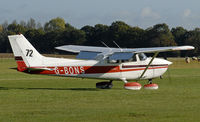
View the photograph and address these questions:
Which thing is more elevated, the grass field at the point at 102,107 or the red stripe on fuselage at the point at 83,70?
the red stripe on fuselage at the point at 83,70

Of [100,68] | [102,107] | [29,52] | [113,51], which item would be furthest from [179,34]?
[102,107]

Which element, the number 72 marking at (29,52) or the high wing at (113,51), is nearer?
the high wing at (113,51)

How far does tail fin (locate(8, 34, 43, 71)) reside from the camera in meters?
18.2

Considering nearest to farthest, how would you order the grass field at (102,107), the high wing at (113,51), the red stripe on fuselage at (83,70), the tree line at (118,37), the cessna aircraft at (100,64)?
the grass field at (102,107), the high wing at (113,51), the cessna aircraft at (100,64), the red stripe on fuselage at (83,70), the tree line at (118,37)

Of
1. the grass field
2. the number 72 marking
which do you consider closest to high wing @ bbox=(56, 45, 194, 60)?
the grass field

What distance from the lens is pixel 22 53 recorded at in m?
18.3

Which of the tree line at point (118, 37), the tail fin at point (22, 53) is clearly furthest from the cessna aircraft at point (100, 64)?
the tree line at point (118, 37)

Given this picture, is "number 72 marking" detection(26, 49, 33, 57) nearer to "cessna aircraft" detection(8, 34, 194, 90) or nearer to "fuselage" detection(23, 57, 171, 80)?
"cessna aircraft" detection(8, 34, 194, 90)

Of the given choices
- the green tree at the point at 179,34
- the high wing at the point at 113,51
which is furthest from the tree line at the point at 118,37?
the high wing at the point at 113,51

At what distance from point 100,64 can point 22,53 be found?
3240 millimetres

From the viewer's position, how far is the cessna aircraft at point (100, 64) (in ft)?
60.0

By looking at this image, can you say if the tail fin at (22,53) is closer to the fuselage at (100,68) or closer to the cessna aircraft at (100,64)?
the cessna aircraft at (100,64)

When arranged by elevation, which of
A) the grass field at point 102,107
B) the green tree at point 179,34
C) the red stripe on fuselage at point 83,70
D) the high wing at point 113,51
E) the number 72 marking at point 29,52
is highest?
the green tree at point 179,34

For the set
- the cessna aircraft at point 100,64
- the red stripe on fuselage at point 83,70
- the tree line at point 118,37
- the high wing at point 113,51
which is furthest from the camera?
the tree line at point 118,37
